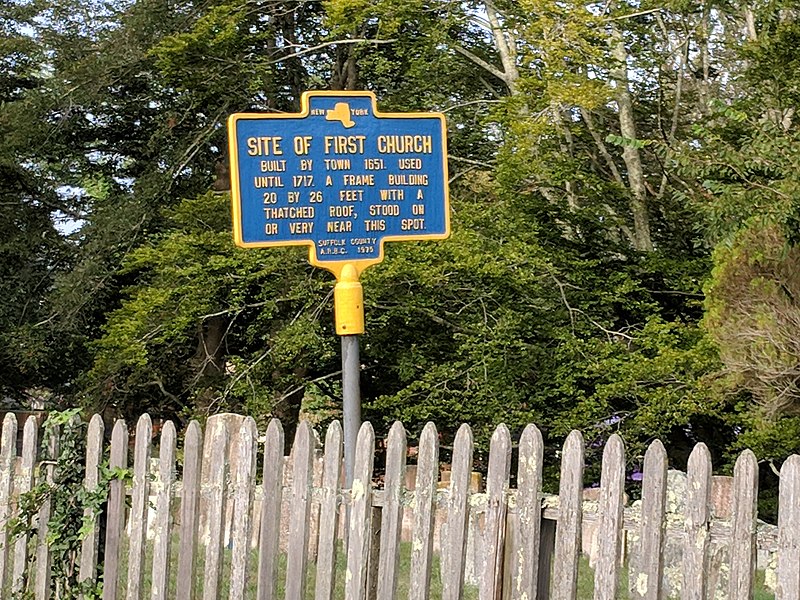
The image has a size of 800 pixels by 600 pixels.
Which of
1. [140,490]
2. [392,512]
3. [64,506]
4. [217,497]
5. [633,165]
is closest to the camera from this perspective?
[392,512]

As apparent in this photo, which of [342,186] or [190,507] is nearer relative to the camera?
[190,507]

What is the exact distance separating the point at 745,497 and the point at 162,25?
15.8 meters

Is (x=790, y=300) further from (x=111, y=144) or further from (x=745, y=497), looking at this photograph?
(x=111, y=144)

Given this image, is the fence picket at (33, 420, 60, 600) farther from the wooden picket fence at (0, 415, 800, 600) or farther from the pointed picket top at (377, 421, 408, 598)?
the pointed picket top at (377, 421, 408, 598)

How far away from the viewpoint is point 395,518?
478 cm

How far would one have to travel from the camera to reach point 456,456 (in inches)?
178

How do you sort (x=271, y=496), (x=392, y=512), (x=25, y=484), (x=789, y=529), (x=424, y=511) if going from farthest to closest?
(x=25, y=484)
(x=271, y=496)
(x=392, y=512)
(x=424, y=511)
(x=789, y=529)

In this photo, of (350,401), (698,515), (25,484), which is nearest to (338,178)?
(350,401)

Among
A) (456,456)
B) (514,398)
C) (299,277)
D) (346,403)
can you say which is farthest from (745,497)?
(299,277)

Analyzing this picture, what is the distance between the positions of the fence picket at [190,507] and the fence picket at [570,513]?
1757 mm

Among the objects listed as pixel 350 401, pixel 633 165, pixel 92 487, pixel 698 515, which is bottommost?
pixel 92 487

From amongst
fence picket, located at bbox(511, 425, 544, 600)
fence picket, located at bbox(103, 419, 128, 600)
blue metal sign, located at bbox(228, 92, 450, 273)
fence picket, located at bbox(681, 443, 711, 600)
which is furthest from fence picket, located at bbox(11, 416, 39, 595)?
fence picket, located at bbox(681, 443, 711, 600)

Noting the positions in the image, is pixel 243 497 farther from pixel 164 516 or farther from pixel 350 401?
pixel 350 401

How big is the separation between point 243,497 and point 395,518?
78 centimetres
